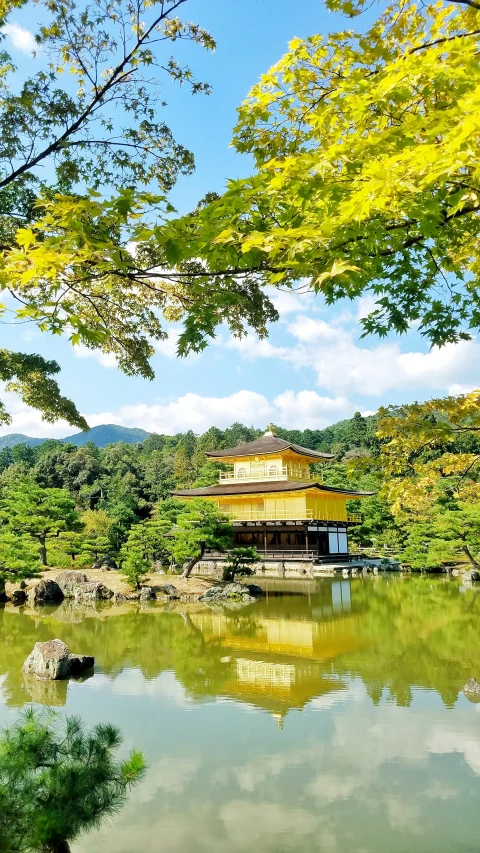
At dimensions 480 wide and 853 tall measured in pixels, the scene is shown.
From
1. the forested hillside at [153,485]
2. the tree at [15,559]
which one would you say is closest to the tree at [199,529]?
the forested hillside at [153,485]

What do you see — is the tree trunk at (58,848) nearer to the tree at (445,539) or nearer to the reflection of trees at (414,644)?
the reflection of trees at (414,644)

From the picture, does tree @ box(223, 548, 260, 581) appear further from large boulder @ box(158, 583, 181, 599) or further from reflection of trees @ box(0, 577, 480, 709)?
reflection of trees @ box(0, 577, 480, 709)

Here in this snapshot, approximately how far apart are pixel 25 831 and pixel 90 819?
0.32 m

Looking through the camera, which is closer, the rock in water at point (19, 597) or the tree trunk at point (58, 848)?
the tree trunk at point (58, 848)

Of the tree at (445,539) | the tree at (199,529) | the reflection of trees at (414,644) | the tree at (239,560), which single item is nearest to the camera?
the reflection of trees at (414,644)

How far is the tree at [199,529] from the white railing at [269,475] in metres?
9.74

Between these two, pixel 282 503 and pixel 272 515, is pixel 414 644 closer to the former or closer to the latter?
pixel 272 515

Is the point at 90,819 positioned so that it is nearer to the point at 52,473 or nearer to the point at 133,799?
the point at 133,799

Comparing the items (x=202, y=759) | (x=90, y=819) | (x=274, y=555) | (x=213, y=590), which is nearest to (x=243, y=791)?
(x=202, y=759)

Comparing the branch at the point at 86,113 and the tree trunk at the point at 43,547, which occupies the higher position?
the branch at the point at 86,113

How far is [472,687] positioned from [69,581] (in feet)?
37.1

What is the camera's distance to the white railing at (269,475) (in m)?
25.3

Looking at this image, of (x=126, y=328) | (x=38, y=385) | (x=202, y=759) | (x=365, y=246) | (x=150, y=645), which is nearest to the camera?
(x=365, y=246)

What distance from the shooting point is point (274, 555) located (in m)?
22.8
